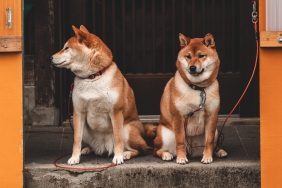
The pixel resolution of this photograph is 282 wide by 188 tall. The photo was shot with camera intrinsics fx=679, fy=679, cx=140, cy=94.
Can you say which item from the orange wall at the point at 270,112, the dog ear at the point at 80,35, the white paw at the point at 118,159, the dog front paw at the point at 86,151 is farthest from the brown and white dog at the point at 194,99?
the dog ear at the point at 80,35

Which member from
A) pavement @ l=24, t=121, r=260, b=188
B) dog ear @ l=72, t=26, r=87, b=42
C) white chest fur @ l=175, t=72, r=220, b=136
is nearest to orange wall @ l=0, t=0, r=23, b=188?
pavement @ l=24, t=121, r=260, b=188

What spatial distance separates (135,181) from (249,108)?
257cm

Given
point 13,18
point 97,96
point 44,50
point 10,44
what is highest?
point 13,18

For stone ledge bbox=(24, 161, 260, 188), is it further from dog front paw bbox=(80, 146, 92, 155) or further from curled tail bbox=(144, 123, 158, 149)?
curled tail bbox=(144, 123, 158, 149)

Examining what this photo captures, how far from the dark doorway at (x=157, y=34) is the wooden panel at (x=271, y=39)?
7.62ft

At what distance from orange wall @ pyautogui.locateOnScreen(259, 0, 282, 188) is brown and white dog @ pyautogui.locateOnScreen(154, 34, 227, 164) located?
56cm

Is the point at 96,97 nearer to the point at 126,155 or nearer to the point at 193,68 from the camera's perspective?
the point at 126,155

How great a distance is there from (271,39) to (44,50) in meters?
3.27

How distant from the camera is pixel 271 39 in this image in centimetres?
590

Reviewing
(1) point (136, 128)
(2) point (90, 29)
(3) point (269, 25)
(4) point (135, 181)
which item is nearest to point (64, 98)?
(2) point (90, 29)

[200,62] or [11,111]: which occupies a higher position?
[200,62]

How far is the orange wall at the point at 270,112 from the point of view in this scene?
19.6ft

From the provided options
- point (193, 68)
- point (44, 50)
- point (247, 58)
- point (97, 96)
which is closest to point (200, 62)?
point (193, 68)

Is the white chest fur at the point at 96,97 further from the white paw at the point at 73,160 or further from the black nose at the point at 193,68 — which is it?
the black nose at the point at 193,68
